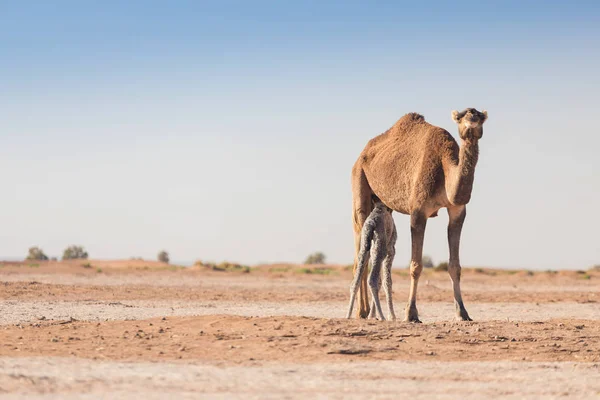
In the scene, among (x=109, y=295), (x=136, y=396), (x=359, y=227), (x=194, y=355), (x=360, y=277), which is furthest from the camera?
(x=109, y=295)

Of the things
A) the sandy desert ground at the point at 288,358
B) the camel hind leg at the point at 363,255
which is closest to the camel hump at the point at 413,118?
the camel hind leg at the point at 363,255

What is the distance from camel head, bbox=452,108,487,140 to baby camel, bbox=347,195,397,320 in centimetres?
203

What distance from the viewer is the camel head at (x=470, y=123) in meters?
14.8

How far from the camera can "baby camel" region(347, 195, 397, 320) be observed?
50.6ft

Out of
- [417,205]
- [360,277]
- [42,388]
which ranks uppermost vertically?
[417,205]

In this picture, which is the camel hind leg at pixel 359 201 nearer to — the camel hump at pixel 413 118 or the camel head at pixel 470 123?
the camel hump at pixel 413 118

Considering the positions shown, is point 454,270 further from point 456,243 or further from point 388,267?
point 388,267

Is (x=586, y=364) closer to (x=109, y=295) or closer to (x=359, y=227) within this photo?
(x=359, y=227)

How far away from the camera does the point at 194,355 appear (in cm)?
1186

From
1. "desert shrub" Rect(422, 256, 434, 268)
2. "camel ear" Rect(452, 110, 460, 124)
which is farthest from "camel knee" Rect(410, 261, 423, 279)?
"desert shrub" Rect(422, 256, 434, 268)

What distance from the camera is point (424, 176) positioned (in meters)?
15.8

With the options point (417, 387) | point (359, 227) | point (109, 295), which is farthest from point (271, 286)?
point (417, 387)

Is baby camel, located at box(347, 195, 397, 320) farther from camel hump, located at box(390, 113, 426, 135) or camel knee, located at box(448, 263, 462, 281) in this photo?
camel hump, located at box(390, 113, 426, 135)

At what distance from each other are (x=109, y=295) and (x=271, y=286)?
10.1 metres
